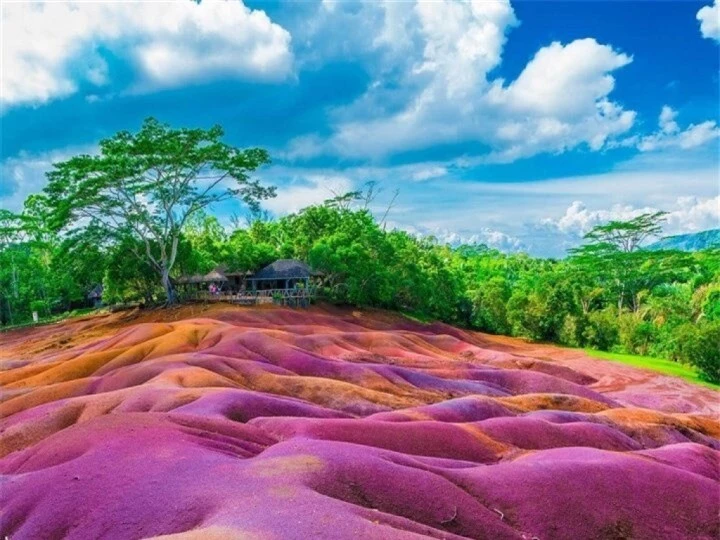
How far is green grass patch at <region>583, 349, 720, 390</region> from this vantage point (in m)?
45.0

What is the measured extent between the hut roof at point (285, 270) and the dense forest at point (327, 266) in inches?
55.3

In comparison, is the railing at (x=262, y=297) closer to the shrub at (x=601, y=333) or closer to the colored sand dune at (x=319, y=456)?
the colored sand dune at (x=319, y=456)

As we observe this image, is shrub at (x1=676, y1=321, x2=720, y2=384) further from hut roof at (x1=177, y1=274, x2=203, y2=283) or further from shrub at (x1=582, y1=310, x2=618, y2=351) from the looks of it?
hut roof at (x1=177, y1=274, x2=203, y2=283)

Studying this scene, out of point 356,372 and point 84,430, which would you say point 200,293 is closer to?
point 356,372

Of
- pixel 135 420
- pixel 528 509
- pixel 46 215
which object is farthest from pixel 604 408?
pixel 46 215

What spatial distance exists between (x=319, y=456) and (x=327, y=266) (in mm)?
49258

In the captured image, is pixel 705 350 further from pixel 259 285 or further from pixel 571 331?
pixel 259 285

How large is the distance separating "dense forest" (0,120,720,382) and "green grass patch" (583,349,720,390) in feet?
3.53

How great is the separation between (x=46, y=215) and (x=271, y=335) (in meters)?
32.0

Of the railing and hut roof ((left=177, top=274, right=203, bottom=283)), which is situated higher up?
hut roof ((left=177, top=274, right=203, bottom=283))

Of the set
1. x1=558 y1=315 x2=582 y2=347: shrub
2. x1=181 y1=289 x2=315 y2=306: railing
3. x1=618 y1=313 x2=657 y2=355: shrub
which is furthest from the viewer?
x1=558 y1=315 x2=582 y2=347: shrub

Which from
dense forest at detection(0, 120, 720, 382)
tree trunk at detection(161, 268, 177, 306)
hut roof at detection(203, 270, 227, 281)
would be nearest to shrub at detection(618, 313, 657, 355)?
dense forest at detection(0, 120, 720, 382)

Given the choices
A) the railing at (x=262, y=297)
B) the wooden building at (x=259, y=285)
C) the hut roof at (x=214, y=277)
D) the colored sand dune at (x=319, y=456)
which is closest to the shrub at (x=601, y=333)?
the colored sand dune at (x=319, y=456)

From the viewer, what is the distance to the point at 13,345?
165 ft
